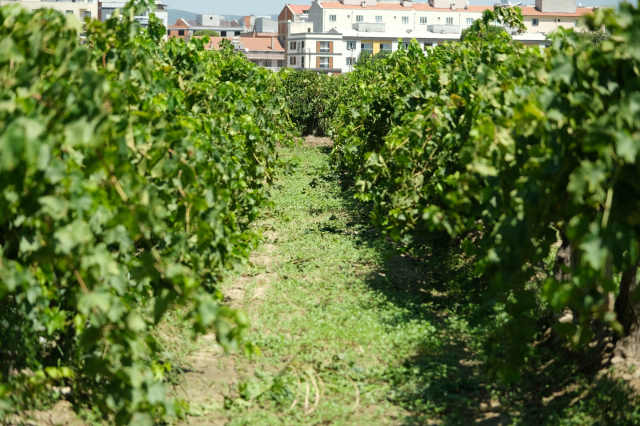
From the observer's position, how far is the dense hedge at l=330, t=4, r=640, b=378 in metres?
3.19

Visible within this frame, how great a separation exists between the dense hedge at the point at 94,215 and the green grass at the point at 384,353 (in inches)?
37.9

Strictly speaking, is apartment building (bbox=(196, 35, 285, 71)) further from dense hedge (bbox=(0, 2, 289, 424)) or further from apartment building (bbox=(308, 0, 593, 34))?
dense hedge (bbox=(0, 2, 289, 424))

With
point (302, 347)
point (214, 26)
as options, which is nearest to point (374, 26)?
point (214, 26)

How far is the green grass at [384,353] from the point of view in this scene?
4871mm


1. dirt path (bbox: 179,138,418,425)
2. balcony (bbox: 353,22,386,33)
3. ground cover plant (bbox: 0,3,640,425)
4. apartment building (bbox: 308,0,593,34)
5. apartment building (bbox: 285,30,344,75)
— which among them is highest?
apartment building (bbox: 308,0,593,34)

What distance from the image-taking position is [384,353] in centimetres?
596

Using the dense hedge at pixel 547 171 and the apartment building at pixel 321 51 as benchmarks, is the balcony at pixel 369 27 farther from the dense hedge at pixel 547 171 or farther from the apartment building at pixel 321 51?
the dense hedge at pixel 547 171

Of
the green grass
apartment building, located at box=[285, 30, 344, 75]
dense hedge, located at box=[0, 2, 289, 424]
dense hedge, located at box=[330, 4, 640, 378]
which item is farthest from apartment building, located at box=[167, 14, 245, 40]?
dense hedge, located at box=[0, 2, 289, 424]

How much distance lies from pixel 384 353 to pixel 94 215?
123 inches

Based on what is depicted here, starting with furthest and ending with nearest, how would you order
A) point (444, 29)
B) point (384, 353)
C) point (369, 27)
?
point (444, 29) < point (369, 27) < point (384, 353)

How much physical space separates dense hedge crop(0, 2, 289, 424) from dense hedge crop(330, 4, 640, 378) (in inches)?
63.3

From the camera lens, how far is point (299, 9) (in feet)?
359

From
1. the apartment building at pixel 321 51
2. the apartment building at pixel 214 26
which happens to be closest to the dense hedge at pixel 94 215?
the apartment building at pixel 321 51

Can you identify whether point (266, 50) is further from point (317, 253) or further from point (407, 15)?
point (317, 253)
